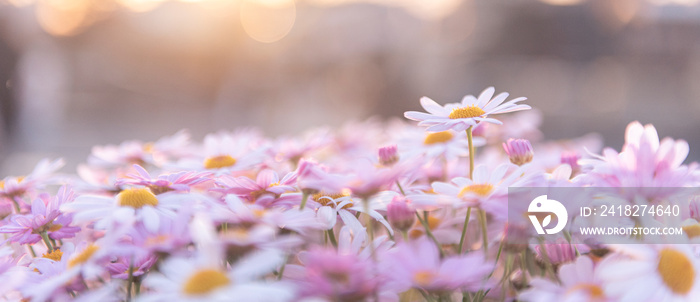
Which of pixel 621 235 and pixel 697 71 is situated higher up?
pixel 697 71

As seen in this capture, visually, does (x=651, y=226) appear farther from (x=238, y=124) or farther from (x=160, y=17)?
(x=160, y=17)

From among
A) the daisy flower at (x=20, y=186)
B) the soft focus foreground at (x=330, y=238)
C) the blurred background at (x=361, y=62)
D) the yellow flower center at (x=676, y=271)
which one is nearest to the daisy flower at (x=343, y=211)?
the soft focus foreground at (x=330, y=238)

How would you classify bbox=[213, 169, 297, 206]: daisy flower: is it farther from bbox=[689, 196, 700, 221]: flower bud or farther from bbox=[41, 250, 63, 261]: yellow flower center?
bbox=[689, 196, 700, 221]: flower bud

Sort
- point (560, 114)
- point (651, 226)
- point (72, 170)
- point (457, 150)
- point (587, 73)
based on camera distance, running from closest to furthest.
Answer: point (651, 226) → point (457, 150) → point (72, 170) → point (560, 114) → point (587, 73)

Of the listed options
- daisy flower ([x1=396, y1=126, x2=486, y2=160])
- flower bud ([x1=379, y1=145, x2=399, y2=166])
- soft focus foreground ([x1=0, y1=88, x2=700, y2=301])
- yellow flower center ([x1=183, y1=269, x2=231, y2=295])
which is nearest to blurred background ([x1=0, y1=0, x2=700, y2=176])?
daisy flower ([x1=396, y1=126, x2=486, y2=160])

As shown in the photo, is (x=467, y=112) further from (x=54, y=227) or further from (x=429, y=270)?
(x=54, y=227)

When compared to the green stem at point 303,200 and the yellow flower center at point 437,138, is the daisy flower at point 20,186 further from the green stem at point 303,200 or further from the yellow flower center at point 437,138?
the yellow flower center at point 437,138

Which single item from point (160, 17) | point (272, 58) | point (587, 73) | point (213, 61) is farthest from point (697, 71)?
point (160, 17)
